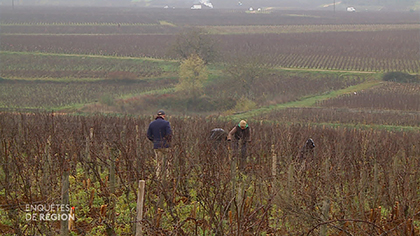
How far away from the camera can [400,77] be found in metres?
46.7

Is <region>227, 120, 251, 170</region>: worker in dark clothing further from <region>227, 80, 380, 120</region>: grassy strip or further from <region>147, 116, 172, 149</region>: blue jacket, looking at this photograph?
<region>227, 80, 380, 120</region>: grassy strip

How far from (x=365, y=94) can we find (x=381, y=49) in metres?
22.9

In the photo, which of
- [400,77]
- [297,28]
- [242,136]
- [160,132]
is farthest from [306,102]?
[297,28]

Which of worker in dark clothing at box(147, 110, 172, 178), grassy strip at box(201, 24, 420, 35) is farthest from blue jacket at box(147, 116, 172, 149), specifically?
grassy strip at box(201, 24, 420, 35)

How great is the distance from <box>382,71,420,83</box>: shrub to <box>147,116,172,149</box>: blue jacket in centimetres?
3938

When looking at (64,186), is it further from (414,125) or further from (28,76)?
(28,76)

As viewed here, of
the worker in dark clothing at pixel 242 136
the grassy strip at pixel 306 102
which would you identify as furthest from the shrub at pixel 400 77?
the worker in dark clothing at pixel 242 136

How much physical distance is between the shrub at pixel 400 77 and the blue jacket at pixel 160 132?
129ft

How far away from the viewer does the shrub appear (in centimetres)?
4588

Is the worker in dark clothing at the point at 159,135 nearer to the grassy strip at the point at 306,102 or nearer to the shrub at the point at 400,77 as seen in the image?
the grassy strip at the point at 306,102

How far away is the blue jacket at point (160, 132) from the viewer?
10.5 metres

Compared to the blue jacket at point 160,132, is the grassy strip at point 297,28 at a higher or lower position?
lower

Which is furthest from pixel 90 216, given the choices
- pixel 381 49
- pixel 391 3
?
pixel 391 3

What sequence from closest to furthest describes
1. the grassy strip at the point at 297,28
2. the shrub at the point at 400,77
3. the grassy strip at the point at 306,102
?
the grassy strip at the point at 306,102, the shrub at the point at 400,77, the grassy strip at the point at 297,28
